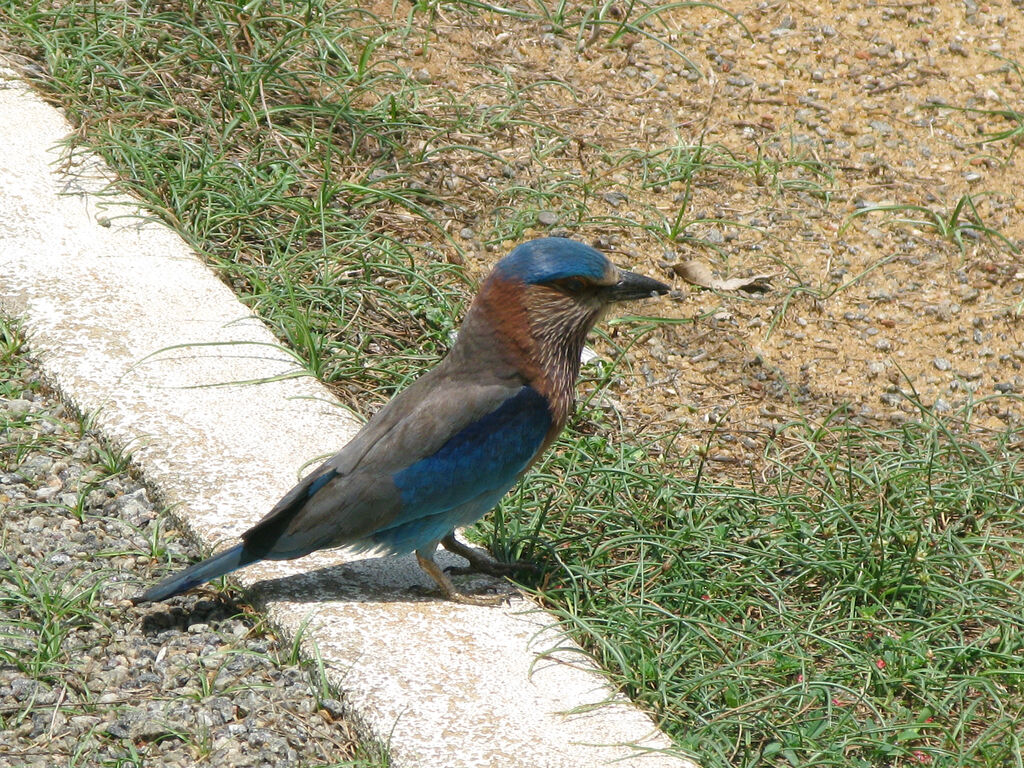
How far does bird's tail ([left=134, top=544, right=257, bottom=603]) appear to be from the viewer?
11.0 ft

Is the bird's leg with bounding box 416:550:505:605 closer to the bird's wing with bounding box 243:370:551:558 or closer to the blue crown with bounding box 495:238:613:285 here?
the bird's wing with bounding box 243:370:551:558

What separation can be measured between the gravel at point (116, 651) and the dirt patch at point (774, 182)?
5.63 ft

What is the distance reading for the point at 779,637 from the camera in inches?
139

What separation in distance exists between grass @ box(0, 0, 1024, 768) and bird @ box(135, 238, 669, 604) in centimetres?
33

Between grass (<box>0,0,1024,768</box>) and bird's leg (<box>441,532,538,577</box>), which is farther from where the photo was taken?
bird's leg (<box>441,532,538,577</box>)

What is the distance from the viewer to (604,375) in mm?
4617

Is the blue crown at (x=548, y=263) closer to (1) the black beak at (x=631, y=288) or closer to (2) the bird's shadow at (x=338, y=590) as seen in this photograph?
(1) the black beak at (x=631, y=288)

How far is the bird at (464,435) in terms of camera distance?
3.44 m

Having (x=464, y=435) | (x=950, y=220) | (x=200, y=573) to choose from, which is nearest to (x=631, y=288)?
(x=464, y=435)

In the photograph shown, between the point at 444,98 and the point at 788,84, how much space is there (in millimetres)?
1559

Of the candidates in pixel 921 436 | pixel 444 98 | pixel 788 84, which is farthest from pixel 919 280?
pixel 444 98

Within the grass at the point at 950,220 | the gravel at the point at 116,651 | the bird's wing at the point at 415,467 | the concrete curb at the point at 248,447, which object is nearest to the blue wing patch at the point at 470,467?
the bird's wing at the point at 415,467

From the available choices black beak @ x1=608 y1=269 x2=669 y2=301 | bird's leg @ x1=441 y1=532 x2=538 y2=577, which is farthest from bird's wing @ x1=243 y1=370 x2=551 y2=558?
black beak @ x1=608 y1=269 x2=669 y2=301

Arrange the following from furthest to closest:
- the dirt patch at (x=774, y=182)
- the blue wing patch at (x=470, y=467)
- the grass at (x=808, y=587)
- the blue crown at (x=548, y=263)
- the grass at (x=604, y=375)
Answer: the dirt patch at (x=774, y=182) < the blue crown at (x=548, y=263) < the blue wing patch at (x=470, y=467) < the grass at (x=604, y=375) < the grass at (x=808, y=587)
